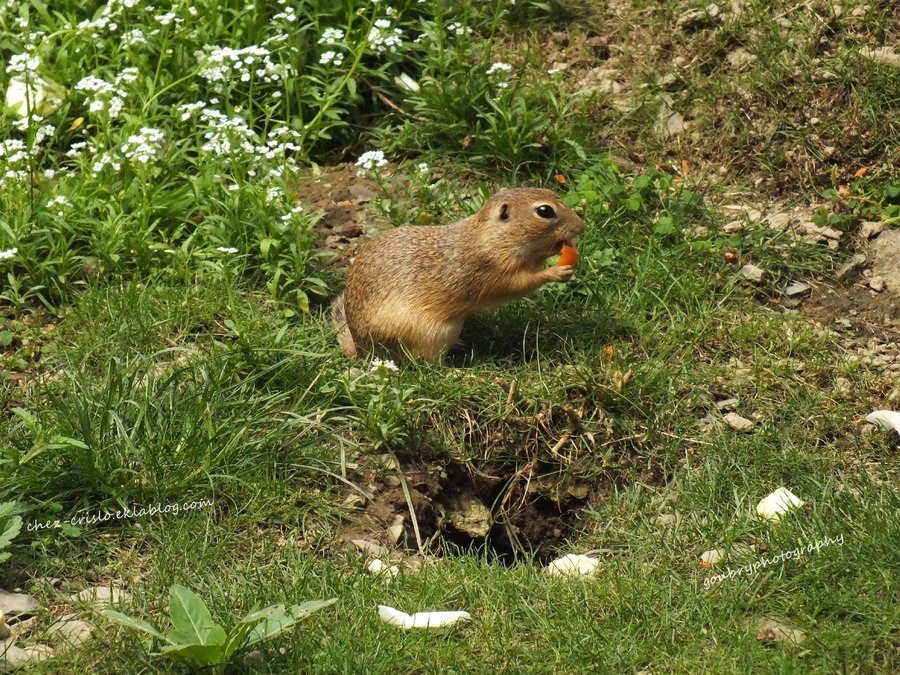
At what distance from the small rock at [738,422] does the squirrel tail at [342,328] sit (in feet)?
6.36

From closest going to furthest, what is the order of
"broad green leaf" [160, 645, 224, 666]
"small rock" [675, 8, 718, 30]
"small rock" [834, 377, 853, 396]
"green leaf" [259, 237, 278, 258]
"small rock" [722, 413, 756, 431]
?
"broad green leaf" [160, 645, 224, 666]
"small rock" [722, 413, 756, 431]
"small rock" [834, 377, 853, 396]
"green leaf" [259, 237, 278, 258]
"small rock" [675, 8, 718, 30]

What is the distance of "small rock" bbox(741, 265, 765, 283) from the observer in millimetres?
6230

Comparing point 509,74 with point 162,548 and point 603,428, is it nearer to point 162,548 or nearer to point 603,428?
point 603,428

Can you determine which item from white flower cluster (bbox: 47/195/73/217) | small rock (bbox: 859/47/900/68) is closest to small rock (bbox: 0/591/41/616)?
white flower cluster (bbox: 47/195/73/217)

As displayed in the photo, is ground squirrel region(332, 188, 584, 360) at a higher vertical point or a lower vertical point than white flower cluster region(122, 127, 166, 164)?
lower

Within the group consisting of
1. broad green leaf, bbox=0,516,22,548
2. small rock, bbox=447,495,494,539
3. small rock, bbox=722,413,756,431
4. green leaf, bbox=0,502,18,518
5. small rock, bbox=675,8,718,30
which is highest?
small rock, bbox=675,8,718,30

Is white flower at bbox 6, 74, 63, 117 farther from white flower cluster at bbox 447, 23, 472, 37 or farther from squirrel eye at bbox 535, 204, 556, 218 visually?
squirrel eye at bbox 535, 204, 556, 218

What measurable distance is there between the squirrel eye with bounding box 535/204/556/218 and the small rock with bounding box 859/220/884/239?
2.03 meters

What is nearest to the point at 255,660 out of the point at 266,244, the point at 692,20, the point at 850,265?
the point at 266,244

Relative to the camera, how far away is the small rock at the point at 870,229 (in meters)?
6.39

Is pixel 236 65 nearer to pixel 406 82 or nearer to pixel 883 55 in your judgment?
pixel 406 82

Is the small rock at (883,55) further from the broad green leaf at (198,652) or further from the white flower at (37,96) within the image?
the broad green leaf at (198,652)

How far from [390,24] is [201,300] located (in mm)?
2395

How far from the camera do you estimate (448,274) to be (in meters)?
5.64
